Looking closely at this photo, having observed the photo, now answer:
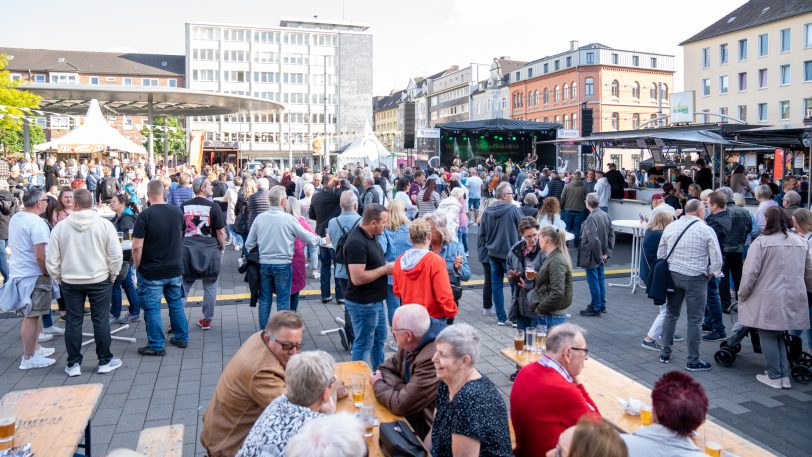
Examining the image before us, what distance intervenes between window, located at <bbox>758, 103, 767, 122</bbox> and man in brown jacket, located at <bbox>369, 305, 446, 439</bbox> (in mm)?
57383

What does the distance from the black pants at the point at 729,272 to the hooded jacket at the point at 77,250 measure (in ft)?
25.4

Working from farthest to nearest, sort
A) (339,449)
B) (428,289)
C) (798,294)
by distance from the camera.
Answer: (798,294) < (428,289) < (339,449)

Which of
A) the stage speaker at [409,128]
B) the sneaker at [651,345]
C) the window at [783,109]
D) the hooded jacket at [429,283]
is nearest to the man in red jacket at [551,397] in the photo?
the hooded jacket at [429,283]

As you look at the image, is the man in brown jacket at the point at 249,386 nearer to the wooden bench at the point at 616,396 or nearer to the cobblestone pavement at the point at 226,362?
the cobblestone pavement at the point at 226,362

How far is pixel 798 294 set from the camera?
223 inches

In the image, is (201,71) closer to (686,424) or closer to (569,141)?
(569,141)

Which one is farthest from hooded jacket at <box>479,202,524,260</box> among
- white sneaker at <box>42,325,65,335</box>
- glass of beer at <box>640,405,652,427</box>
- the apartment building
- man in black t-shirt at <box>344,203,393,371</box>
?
the apartment building

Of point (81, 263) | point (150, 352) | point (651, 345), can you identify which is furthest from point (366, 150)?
point (81, 263)

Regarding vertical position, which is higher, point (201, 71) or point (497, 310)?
point (201, 71)

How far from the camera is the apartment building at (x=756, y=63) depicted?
48094 millimetres

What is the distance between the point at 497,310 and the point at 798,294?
11.2ft

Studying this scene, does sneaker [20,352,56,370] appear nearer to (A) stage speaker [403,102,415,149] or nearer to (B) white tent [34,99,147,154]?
(B) white tent [34,99,147,154]

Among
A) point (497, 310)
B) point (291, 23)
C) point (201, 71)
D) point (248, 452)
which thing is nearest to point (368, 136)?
point (497, 310)

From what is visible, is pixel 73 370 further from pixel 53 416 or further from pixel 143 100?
pixel 143 100
